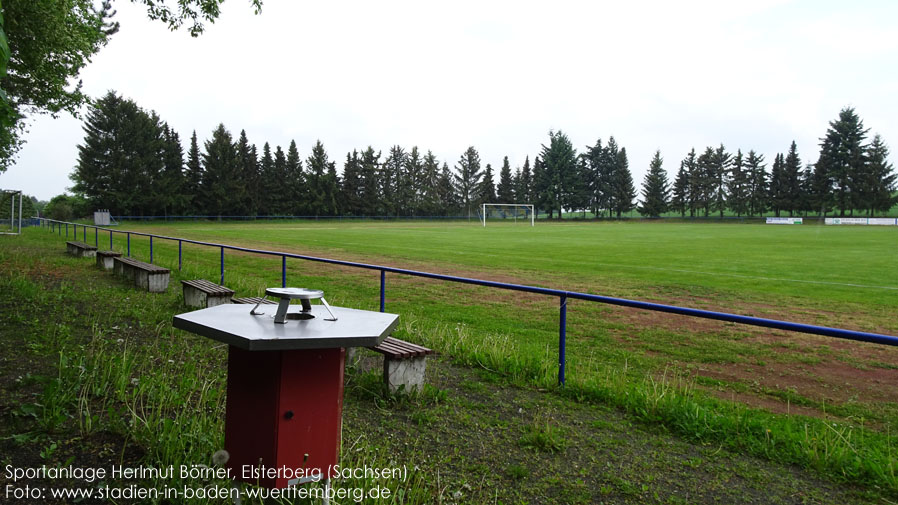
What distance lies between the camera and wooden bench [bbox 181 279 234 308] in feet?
26.3

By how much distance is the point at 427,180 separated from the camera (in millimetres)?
102625

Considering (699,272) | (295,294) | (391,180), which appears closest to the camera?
(295,294)

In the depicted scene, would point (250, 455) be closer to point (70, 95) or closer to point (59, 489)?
point (59, 489)

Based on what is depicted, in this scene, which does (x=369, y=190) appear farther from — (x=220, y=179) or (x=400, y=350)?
(x=400, y=350)

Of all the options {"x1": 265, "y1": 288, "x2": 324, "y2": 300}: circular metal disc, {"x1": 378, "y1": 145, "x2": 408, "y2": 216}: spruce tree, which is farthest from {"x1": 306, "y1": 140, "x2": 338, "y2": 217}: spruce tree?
{"x1": 265, "y1": 288, "x2": 324, "y2": 300}: circular metal disc

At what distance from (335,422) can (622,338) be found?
600 cm

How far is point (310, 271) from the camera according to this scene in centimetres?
1540

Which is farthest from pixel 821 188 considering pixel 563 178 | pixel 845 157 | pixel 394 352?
pixel 394 352

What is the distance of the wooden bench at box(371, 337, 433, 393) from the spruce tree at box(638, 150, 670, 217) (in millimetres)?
101077

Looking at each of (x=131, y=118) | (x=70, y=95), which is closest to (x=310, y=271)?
(x=70, y=95)

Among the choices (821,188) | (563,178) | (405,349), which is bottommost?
(405,349)

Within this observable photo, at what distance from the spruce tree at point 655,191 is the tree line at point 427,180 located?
0.61 ft

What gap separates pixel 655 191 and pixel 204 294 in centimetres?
9972

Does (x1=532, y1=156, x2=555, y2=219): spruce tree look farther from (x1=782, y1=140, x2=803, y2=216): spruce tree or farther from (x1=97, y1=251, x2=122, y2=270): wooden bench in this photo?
(x1=97, y1=251, x2=122, y2=270): wooden bench
